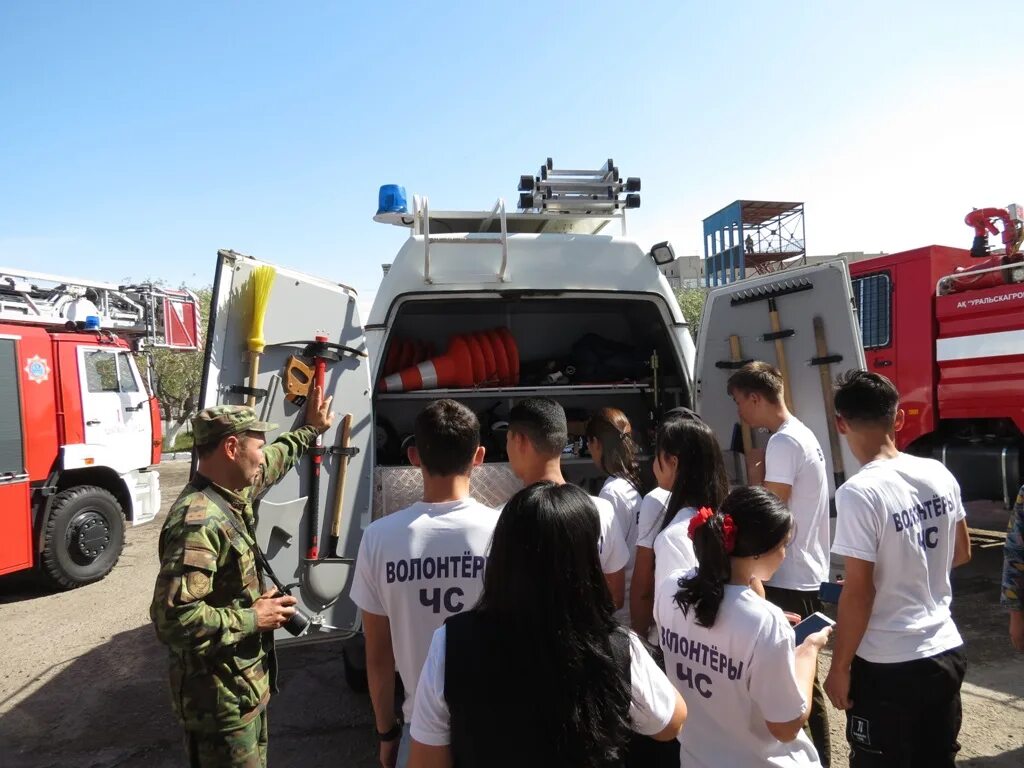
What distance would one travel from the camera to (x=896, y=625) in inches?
84.7

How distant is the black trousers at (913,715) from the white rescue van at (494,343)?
1523mm

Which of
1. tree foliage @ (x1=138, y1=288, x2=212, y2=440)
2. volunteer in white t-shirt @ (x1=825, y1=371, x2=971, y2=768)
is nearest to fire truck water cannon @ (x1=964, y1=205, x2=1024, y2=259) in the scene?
volunteer in white t-shirt @ (x1=825, y1=371, x2=971, y2=768)

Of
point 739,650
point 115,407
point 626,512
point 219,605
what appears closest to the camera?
point 739,650

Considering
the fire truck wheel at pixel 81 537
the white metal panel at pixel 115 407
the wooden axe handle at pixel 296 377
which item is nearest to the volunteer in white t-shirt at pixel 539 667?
the wooden axe handle at pixel 296 377

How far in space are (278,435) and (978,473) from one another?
226 inches

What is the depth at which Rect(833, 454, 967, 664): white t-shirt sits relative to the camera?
212 centimetres

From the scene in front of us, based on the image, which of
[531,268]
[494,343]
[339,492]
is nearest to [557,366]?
[494,343]

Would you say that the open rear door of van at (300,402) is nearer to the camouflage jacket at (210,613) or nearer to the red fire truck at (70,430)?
the camouflage jacket at (210,613)

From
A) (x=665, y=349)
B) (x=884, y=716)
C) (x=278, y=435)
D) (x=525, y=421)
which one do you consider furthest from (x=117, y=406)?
(x=884, y=716)

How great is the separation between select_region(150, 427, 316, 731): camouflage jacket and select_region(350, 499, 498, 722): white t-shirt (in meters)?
0.52

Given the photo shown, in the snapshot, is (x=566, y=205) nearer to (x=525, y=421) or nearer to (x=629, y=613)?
(x=525, y=421)

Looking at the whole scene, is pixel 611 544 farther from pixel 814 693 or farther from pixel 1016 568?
pixel 1016 568

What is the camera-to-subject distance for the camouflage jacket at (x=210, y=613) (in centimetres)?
207

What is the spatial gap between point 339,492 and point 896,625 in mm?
2333
